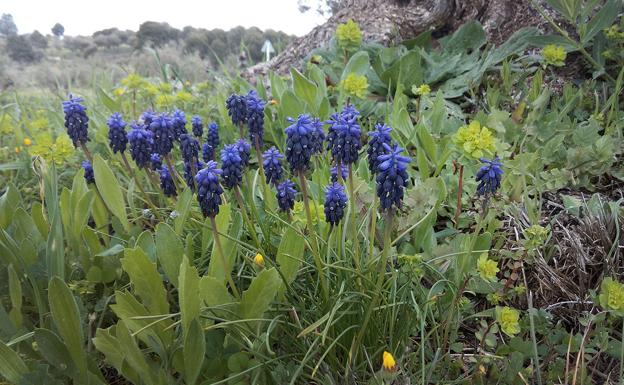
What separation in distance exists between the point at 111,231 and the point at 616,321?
7.56 feet

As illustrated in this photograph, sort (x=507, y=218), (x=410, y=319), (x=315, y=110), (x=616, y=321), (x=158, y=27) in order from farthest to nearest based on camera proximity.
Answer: (x=158, y=27) < (x=315, y=110) < (x=507, y=218) < (x=616, y=321) < (x=410, y=319)

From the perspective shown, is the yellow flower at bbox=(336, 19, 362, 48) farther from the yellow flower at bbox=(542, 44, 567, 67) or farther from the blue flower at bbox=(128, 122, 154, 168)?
the blue flower at bbox=(128, 122, 154, 168)

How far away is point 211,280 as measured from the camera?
142 centimetres

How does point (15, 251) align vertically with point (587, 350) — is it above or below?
above

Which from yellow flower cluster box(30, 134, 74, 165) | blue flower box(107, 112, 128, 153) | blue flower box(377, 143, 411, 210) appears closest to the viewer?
blue flower box(377, 143, 411, 210)

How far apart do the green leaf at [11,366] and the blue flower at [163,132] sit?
0.89 meters

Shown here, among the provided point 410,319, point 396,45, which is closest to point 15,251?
point 410,319

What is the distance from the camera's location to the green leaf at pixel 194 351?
1354 mm

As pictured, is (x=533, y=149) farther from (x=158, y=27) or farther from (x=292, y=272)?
(x=158, y=27)

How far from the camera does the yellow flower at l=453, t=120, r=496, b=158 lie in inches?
69.7

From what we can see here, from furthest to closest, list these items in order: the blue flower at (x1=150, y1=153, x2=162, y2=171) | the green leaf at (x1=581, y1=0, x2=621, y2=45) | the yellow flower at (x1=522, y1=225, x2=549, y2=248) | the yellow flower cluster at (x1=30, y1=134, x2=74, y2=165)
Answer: the green leaf at (x1=581, y1=0, x2=621, y2=45), the yellow flower cluster at (x1=30, y1=134, x2=74, y2=165), the blue flower at (x1=150, y1=153, x2=162, y2=171), the yellow flower at (x1=522, y1=225, x2=549, y2=248)

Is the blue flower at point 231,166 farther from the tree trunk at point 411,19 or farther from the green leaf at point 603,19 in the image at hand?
the tree trunk at point 411,19

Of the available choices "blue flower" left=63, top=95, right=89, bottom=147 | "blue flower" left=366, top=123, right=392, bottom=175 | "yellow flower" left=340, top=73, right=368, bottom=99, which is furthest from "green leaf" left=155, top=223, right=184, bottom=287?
"yellow flower" left=340, top=73, right=368, bottom=99

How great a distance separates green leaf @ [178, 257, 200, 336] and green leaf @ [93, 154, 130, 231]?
829 millimetres
